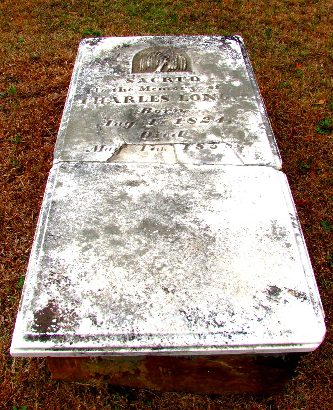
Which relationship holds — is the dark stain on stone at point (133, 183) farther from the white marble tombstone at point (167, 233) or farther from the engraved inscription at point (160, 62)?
the engraved inscription at point (160, 62)

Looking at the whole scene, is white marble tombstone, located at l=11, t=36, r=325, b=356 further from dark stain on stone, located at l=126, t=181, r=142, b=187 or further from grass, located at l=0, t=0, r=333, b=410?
grass, located at l=0, t=0, r=333, b=410

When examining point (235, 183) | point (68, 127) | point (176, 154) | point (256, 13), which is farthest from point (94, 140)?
point (256, 13)

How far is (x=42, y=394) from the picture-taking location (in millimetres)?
2621

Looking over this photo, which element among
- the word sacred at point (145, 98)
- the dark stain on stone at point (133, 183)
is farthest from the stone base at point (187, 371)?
the word sacred at point (145, 98)

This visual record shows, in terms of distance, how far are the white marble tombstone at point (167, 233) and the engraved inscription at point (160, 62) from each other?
0.33ft

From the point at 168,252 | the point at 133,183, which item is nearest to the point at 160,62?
the point at 133,183

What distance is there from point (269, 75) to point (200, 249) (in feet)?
11.0

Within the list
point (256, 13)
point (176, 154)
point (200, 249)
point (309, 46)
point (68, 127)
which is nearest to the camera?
point (200, 249)

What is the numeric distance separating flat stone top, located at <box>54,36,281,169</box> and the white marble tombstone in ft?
0.04

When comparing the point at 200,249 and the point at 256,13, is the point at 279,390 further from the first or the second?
the point at 256,13

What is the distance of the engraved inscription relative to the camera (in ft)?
12.4

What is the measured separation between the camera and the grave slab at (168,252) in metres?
2.12

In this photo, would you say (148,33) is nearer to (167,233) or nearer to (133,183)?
(133,183)

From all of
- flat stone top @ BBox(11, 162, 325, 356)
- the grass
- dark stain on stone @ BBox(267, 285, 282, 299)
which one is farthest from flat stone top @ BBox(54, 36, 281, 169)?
dark stain on stone @ BBox(267, 285, 282, 299)
